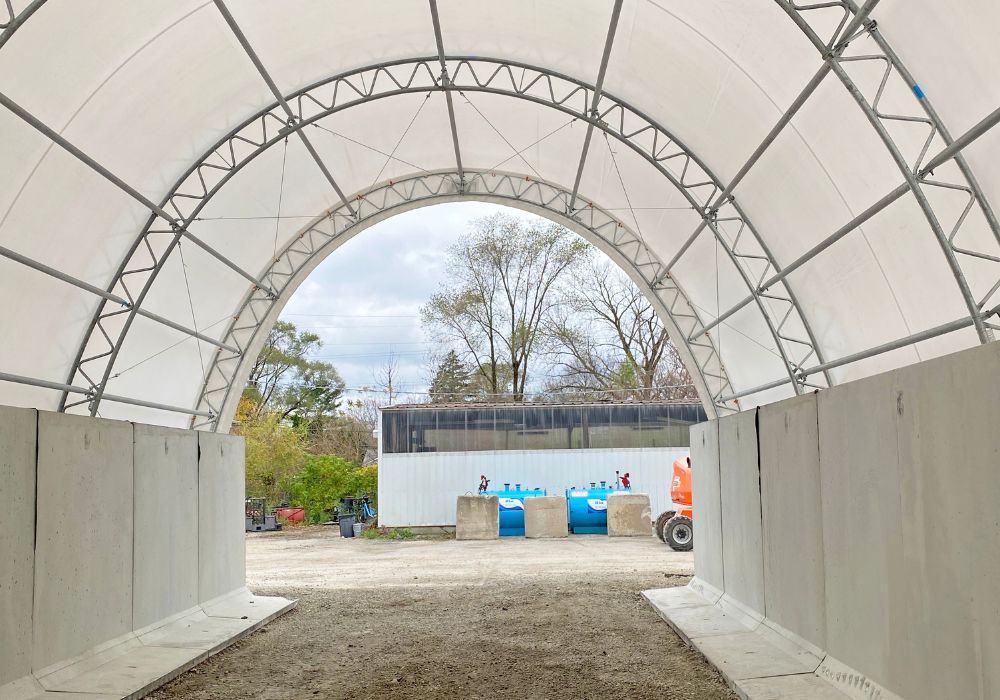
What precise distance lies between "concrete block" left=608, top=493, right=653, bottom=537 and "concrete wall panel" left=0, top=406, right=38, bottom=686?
2008 centimetres

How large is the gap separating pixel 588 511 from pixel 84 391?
56.7 ft

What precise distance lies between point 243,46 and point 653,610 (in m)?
10.1

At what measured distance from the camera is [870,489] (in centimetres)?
789

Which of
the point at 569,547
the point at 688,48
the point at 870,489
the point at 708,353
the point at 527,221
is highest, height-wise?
the point at 527,221

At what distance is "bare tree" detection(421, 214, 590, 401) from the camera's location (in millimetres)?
43281

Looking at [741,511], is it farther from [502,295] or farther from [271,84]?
[502,295]

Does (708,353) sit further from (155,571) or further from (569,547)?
(155,571)

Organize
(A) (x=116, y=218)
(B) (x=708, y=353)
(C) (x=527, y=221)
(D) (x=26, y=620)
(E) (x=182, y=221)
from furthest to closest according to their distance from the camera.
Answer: (C) (x=527, y=221) < (B) (x=708, y=353) < (E) (x=182, y=221) < (A) (x=116, y=218) < (D) (x=26, y=620)

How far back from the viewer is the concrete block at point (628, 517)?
27.3m

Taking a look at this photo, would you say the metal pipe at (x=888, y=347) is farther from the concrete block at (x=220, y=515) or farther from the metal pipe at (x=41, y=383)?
the metal pipe at (x=41, y=383)

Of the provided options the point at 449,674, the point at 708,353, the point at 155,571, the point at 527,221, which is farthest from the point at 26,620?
the point at 527,221

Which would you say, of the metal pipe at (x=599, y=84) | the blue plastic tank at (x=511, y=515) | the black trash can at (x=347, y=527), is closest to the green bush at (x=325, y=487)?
the black trash can at (x=347, y=527)

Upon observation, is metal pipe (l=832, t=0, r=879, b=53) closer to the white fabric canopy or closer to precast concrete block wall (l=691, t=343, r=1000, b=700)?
the white fabric canopy

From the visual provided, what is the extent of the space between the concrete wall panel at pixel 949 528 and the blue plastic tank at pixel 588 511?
20.8 m
